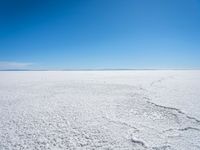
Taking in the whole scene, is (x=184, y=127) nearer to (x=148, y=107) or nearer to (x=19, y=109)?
(x=148, y=107)

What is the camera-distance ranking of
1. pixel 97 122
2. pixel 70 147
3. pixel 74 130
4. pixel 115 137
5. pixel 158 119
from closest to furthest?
pixel 70 147 < pixel 115 137 < pixel 74 130 < pixel 97 122 < pixel 158 119

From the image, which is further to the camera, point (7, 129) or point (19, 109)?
point (19, 109)

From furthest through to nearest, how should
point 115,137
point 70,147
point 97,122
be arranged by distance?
point 97,122 < point 115,137 < point 70,147

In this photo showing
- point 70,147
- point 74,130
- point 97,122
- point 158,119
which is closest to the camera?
point 70,147

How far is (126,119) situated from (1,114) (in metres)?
2.92

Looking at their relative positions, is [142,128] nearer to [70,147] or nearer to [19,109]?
[70,147]

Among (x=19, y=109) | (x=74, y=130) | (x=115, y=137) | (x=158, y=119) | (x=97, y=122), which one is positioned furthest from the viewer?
(x=19, y=109)

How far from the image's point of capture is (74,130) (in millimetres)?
2246

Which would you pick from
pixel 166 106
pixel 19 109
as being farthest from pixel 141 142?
pixel 19 109

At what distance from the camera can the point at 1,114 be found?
3.02 metres

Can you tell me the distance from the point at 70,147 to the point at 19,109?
2322 mm

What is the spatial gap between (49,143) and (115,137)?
1010 millimetres

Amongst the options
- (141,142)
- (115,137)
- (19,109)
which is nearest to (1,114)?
(19,109)

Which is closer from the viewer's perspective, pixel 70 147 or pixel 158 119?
pixel 70 147
